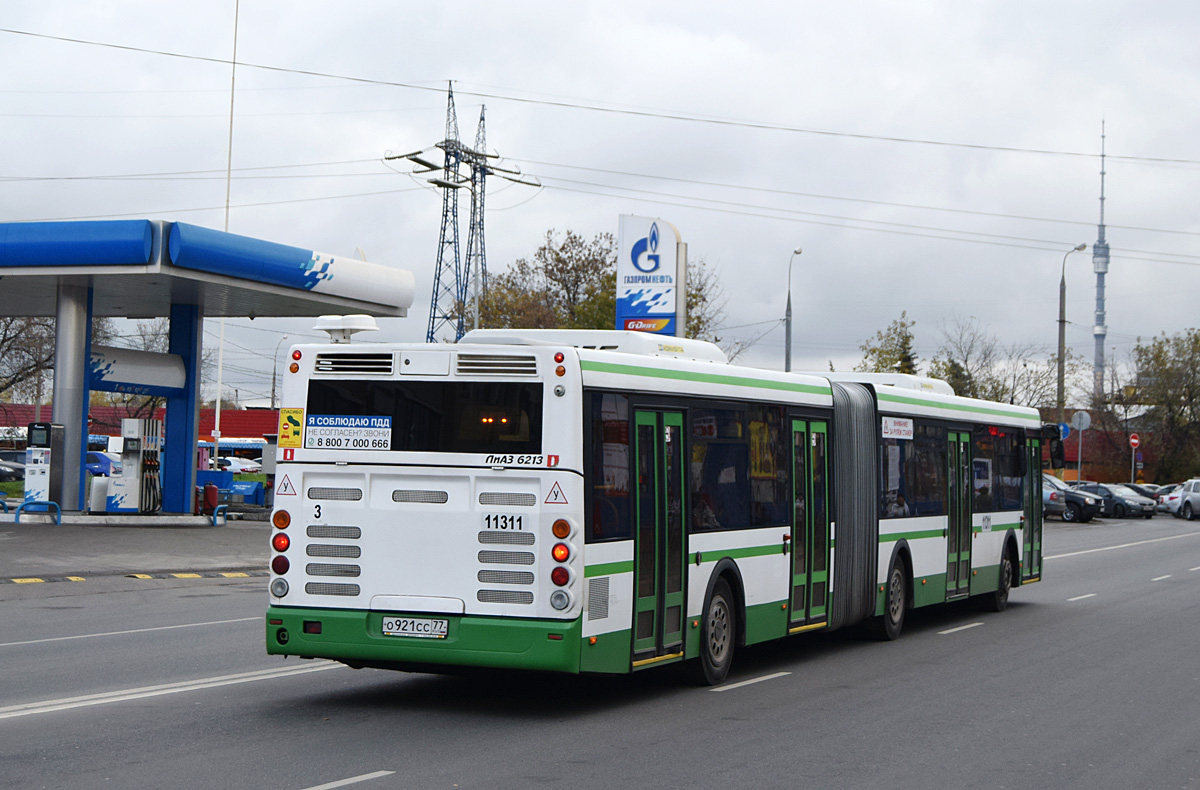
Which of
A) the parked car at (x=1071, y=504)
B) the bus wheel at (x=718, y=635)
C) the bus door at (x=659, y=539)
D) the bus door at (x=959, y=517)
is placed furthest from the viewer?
the parked car at (x=1071, y=504)

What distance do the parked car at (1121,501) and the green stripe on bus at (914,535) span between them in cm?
3960

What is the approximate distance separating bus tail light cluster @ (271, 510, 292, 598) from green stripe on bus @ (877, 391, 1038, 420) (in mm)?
7233

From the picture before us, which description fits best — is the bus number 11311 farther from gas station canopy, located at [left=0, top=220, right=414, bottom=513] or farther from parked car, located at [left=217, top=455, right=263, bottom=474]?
parked car, located at [left=217, top=455, right=263, bottom=474]

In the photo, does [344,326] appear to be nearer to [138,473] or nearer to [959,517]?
[959,517]

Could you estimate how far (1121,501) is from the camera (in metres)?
52.9

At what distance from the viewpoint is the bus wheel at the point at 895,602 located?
14398 millimetres

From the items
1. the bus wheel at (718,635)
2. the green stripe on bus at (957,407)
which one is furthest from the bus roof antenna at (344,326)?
the green stripe on bus at (957,407)

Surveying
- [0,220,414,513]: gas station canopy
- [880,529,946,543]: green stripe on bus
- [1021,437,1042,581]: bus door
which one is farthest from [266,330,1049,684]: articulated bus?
[0,220,414,513]: gas station canopy

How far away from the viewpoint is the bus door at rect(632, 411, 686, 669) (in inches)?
385

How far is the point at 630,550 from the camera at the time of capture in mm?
9625

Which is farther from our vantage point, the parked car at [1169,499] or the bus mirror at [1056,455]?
the parked car at [1169,499]

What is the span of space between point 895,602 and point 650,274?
625 inches

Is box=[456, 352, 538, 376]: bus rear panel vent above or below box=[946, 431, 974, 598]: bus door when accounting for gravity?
above

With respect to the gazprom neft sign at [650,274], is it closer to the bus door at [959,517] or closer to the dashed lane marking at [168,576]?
the dashed lane marking at [168,576]
